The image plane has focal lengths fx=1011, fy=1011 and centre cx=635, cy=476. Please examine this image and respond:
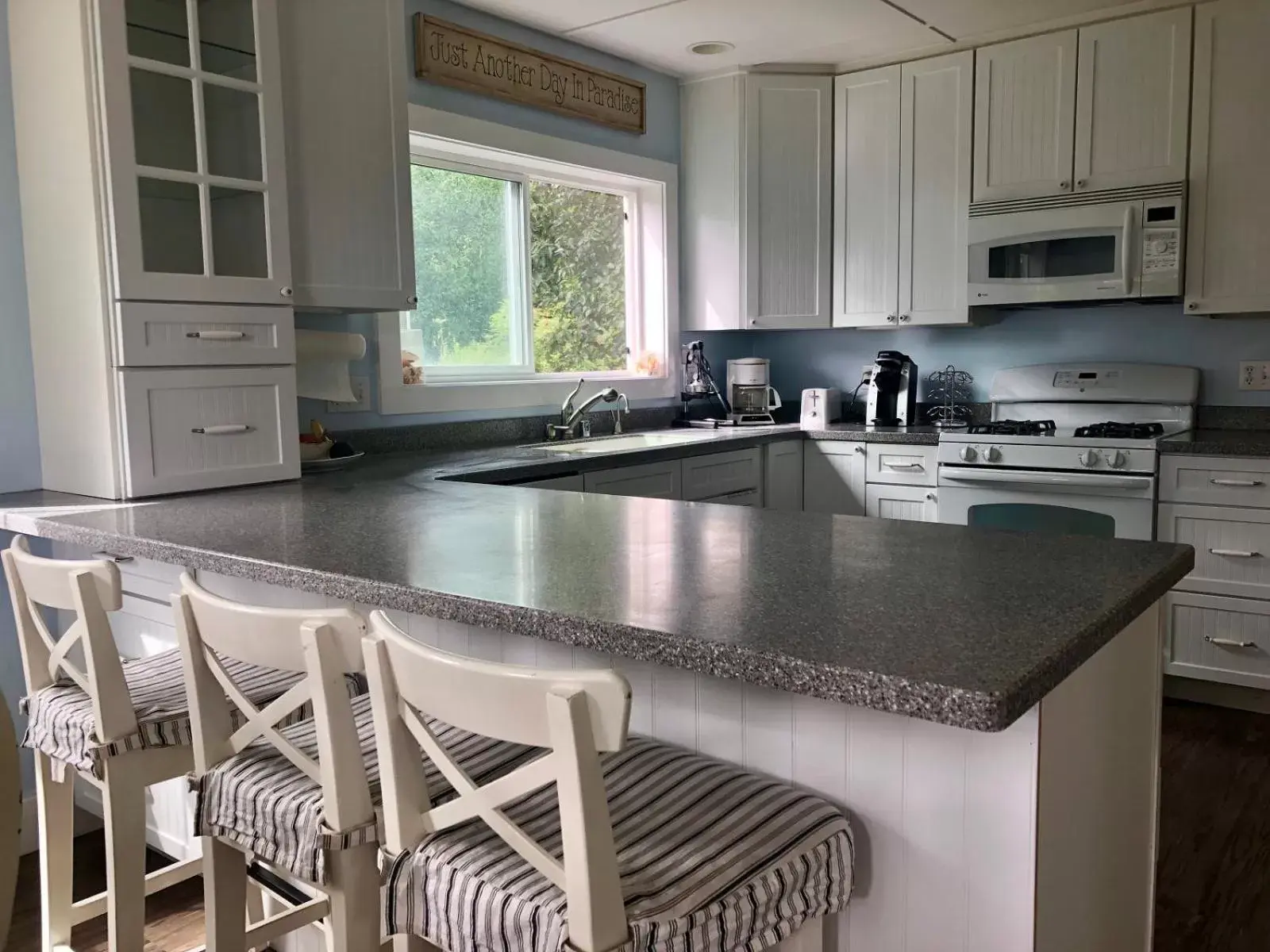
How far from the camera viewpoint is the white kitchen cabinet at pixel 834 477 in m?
4.07

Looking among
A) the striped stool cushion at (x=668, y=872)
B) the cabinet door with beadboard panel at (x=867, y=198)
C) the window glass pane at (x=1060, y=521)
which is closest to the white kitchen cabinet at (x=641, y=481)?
the window glass pane at (x=1060, y=521)

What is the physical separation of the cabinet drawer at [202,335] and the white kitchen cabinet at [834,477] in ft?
7.49

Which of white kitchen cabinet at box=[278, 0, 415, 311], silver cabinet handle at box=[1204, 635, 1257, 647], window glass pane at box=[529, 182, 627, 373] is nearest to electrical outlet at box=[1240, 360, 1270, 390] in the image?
silver cabinet handle at box=[1204, 635, 1257, 647]

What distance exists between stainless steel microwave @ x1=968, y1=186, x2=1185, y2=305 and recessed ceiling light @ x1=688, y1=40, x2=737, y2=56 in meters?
1.13

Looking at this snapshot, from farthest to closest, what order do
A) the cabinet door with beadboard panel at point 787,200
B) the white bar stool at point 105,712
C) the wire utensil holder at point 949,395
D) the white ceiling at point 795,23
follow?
1. the wire utensil holder at point 949,395
2. the cabinet door with beadboard panel at point 787,200
3. the white ceiling at point 795,23
4. the white bar stool at point 105,712

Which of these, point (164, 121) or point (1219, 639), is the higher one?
point (164, 121)

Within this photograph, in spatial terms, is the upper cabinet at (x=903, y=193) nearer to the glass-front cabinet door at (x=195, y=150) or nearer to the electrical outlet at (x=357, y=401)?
the electrical outlet at (x=357, y=401)

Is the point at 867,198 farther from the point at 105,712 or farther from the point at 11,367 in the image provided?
the point at 105,712

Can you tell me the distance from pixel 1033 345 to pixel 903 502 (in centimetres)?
89

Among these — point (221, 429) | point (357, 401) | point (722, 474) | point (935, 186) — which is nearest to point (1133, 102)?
point (935, 186)

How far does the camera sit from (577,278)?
414cm

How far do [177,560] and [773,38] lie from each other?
3.06 meters

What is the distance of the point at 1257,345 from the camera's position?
3697mm

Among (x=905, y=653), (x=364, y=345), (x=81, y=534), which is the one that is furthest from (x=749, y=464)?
(x=905, y=653)
